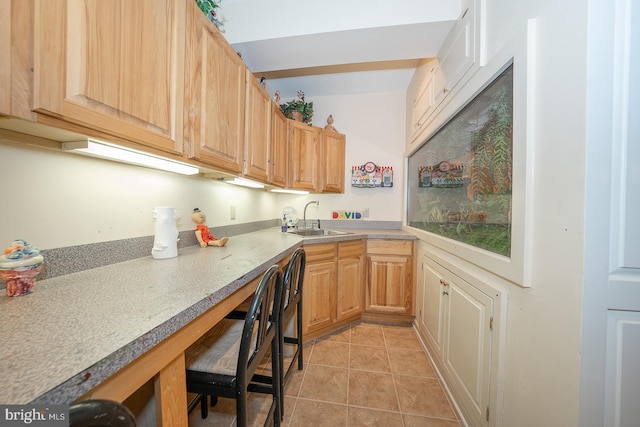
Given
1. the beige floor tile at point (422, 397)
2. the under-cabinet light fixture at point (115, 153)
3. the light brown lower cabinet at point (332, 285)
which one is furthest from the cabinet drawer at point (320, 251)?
the under-cabinet light fixture at point (115, 153)

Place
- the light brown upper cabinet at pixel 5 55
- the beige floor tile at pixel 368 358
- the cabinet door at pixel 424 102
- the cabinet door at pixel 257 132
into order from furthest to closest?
the cabinet door at pixel 424 102, the beige floor tile at pixel 368 358, the cabinet door at pixel 257 132, the light brown upper cabinet at pixel 5 55

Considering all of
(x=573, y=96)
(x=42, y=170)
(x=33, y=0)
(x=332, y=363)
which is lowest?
(x=332, y=363)

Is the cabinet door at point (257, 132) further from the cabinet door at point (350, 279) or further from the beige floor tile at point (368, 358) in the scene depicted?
the beige floor tile at point (368, 358)

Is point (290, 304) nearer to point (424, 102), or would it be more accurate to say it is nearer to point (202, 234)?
point (202, 234)

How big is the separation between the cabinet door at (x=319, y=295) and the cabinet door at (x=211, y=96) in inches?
43.0

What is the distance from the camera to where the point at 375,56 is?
6.00 ft

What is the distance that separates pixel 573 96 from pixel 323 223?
243cm

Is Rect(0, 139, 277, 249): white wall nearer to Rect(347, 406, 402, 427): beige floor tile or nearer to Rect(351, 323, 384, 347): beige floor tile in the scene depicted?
Rect(347, 406, 402, 427): beige floor tile

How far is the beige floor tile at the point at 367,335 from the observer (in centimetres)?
204

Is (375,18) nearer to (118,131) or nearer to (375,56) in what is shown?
(375,56)

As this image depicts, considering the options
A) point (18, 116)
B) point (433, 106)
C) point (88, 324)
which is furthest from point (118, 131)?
point (433, 106)

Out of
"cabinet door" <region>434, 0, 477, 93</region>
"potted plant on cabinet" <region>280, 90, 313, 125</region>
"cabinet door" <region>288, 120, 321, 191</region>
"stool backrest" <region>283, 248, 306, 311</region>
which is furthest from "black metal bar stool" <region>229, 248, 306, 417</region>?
"potted plant on cabinet" <region>280, 90, 313, 125</region>

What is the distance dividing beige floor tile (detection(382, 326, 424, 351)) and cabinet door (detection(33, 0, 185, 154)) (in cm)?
220

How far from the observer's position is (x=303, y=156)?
8.31ft
